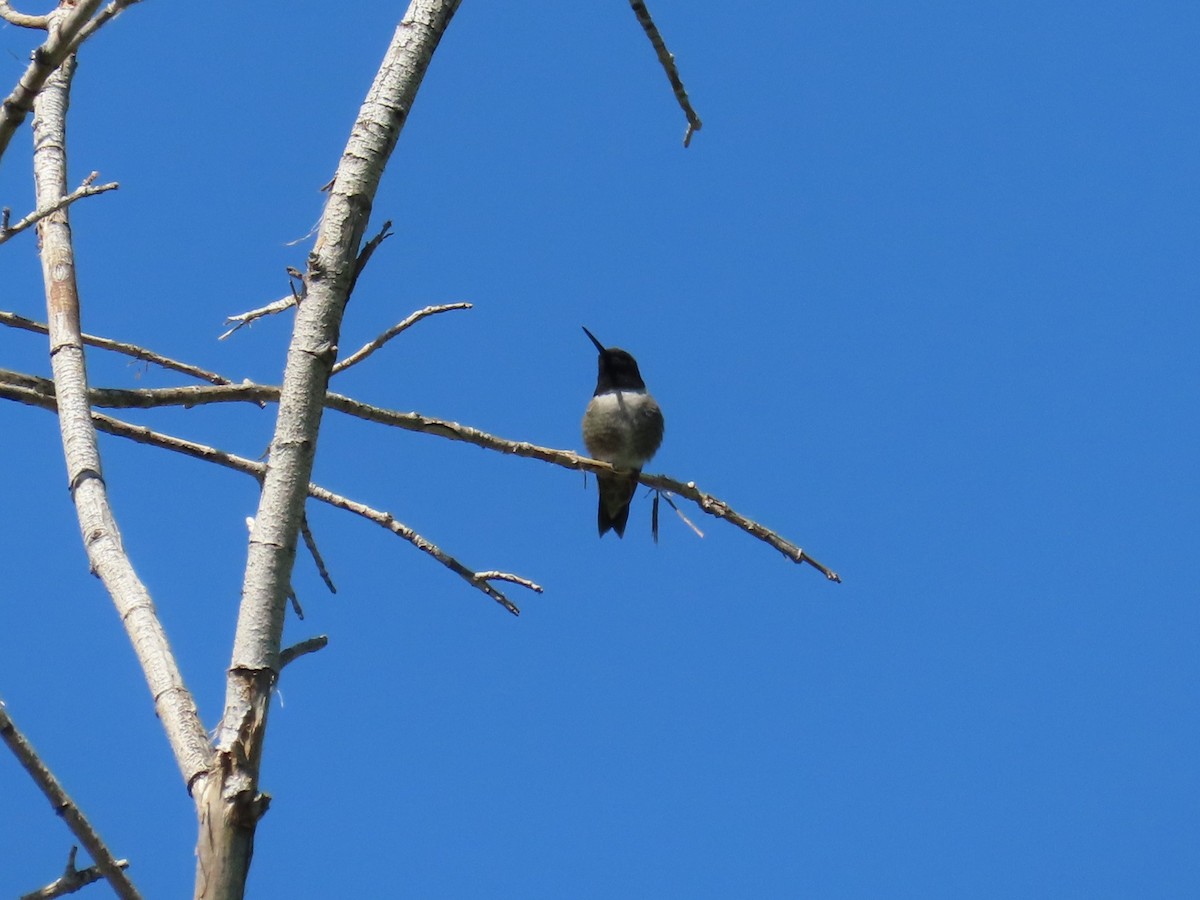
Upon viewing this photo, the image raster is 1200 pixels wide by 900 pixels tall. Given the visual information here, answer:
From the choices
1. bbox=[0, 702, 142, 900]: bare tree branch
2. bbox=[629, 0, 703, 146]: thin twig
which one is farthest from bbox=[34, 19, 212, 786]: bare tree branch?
bbox=[629, 0, 703, 146]: thin twig

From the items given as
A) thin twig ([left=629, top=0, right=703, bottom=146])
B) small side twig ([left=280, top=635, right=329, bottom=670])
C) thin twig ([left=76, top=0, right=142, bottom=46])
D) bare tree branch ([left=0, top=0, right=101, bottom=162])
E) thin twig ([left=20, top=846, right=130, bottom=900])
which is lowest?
thin twig ([left=20, top=846, right=130, bottom=900])

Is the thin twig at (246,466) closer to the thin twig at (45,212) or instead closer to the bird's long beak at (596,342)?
the thin twig at (45,212)

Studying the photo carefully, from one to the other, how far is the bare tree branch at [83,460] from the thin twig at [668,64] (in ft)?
5.07

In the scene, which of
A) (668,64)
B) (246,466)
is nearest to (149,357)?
(246,466)

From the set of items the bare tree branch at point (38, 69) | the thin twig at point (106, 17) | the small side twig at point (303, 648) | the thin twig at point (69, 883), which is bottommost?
the thin twig at point (69, 883)

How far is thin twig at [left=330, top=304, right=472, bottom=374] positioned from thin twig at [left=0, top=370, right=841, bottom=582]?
107mm

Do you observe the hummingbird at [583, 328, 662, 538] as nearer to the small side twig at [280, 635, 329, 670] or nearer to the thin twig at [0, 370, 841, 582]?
the thin twig at [0, 370, 841, 582]

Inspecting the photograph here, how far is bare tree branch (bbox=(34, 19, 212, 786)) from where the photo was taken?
2.11 metres

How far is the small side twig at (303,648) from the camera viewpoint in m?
2.18

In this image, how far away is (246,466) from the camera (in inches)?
141

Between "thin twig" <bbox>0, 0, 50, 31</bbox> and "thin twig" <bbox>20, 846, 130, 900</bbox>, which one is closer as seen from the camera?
"thin twig" <bbox>20, 846, 130, 900</bbox>

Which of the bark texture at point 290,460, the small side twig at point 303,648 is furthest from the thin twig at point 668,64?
the small side twig at point 303,648

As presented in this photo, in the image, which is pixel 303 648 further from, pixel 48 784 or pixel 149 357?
pixel 149 357

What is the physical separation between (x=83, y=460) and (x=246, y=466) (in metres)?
0.89
